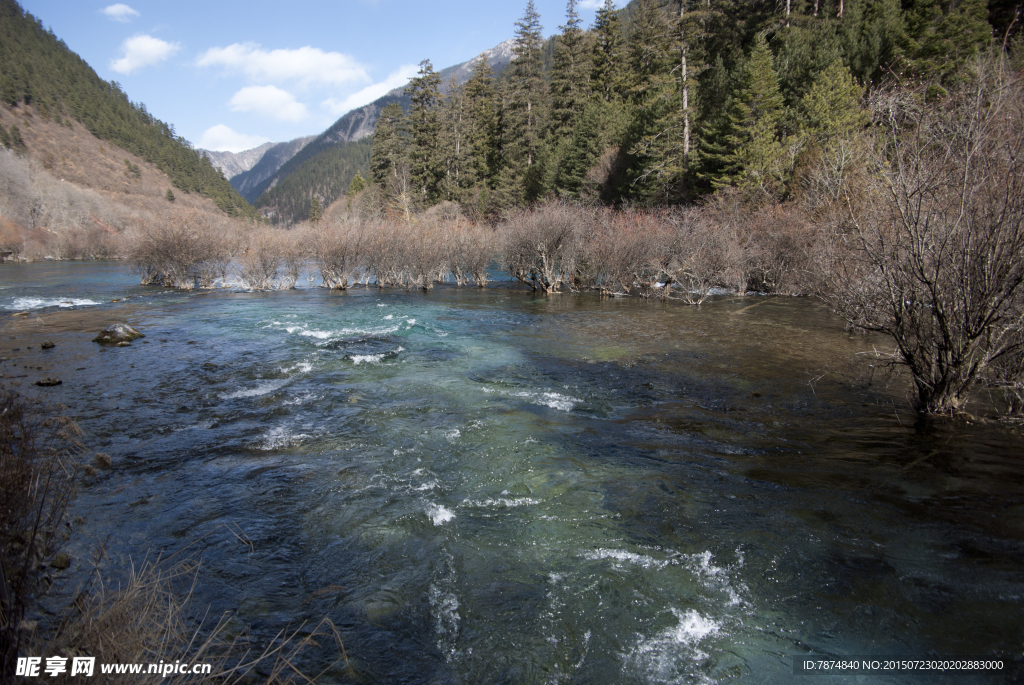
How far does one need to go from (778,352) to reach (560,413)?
763 cm

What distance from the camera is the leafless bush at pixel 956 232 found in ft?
20.6

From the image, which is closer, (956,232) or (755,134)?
(956,232)

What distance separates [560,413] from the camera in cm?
905

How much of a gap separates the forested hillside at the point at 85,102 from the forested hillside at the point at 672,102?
8180 cm

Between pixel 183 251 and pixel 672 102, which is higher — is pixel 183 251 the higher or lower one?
the lower one

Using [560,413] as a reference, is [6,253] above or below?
above

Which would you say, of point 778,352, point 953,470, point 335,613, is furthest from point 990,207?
point 335,613

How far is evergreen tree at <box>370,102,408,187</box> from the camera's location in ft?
208

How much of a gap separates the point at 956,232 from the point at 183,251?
32.0m

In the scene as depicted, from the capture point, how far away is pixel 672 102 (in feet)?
137

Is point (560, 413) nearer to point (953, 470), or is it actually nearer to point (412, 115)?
point (953, 470)

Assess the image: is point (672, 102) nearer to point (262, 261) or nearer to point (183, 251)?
point (262, 261)

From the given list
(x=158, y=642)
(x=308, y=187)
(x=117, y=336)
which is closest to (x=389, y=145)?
(x=117, y=336)

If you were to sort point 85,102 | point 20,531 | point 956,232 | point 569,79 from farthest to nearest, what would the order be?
point 85,102 < point 569,79 < point 956,232 < point 20,531
